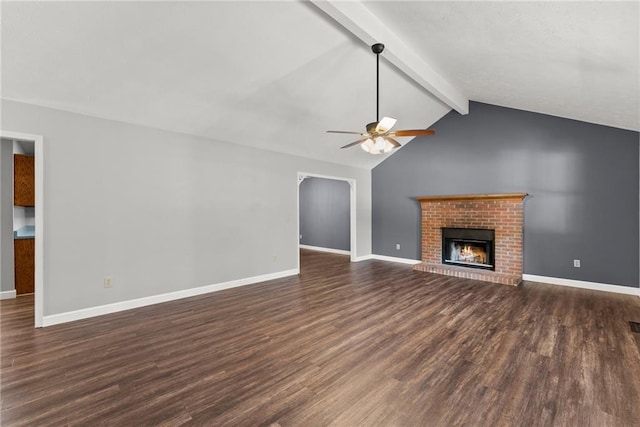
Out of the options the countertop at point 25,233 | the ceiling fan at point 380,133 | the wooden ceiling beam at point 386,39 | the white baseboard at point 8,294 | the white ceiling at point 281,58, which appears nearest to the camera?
the white ceiling at point 281,58

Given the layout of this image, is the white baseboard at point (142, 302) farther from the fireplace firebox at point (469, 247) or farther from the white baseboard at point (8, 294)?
the fireplace firebox at point (469, 247)

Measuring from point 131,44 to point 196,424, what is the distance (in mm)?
3164

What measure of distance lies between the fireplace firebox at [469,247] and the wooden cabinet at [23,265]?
24.2ft

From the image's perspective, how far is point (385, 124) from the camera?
120 inches

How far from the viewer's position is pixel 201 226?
4.51m

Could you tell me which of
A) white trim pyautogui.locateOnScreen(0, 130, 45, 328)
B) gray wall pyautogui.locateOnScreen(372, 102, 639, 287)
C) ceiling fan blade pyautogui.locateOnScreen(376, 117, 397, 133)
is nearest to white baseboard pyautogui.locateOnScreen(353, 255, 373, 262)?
gray wall pyautogui.locateOnScreen(372, 102, 639, 287)

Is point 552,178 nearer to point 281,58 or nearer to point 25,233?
point 281,58

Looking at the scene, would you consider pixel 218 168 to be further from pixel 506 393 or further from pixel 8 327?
pixel 506 393

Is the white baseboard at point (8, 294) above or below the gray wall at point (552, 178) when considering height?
below

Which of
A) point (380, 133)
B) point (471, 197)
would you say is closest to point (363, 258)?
point (471, 197)

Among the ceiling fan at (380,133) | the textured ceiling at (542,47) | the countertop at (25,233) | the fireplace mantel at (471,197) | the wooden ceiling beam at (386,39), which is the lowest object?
the countertop at (25,233)

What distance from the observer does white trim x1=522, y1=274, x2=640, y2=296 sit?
14.5ft

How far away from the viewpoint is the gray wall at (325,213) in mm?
8500

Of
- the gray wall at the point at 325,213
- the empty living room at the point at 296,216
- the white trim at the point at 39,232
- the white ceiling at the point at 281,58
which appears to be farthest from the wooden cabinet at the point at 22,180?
the gray wall at the point at 325,213
